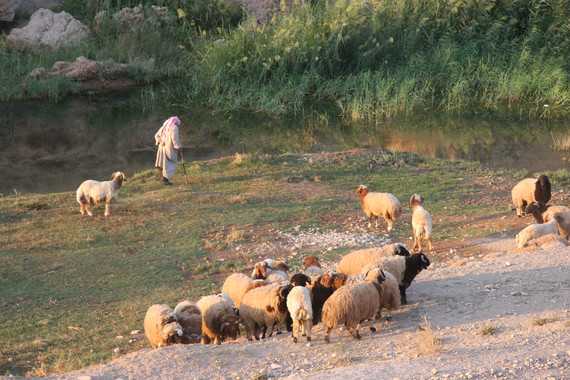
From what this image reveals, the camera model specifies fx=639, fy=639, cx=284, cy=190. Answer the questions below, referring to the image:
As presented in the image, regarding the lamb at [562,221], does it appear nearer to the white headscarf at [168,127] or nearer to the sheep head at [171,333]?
the sheep head at [171,333]

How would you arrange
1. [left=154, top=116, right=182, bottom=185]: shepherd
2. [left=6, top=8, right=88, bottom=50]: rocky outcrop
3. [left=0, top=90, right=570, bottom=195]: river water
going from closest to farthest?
1. [left=154, top=116, right=182, bottom=185]: shepherd
2. [left=0, top=90, right=570, bottom=195]: river water
3. [left=6, top=8, right=88, bottom=50]: rocky outcrop

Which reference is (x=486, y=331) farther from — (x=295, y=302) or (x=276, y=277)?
(x=276, y=277)

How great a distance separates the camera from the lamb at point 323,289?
7176 mm

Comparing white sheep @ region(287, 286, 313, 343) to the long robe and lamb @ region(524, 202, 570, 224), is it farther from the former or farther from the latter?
the long robe

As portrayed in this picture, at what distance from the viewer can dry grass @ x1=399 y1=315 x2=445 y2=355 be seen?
5.80m

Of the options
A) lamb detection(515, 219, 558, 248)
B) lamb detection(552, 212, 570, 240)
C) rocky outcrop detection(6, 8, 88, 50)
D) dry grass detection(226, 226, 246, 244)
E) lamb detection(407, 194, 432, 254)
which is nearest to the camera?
lamb detection(515, 219, 558, 248)

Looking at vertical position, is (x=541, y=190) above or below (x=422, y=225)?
above

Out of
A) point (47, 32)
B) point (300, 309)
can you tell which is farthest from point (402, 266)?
point (47, 32)

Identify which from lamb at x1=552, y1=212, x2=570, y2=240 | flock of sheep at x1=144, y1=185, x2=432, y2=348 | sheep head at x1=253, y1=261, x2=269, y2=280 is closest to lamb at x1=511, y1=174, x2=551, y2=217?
lamb at x1=552, y1=212, x2=570, y2=240

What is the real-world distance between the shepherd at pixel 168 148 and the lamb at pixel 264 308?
7.37m

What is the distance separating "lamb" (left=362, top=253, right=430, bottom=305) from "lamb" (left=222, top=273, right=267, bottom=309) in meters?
1.34

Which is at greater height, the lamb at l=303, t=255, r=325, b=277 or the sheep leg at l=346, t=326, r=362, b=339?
the lamb at l=303, t=255, r=325, b=277

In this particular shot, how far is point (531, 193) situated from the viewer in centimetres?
1145

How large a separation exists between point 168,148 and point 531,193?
7.61 meters
